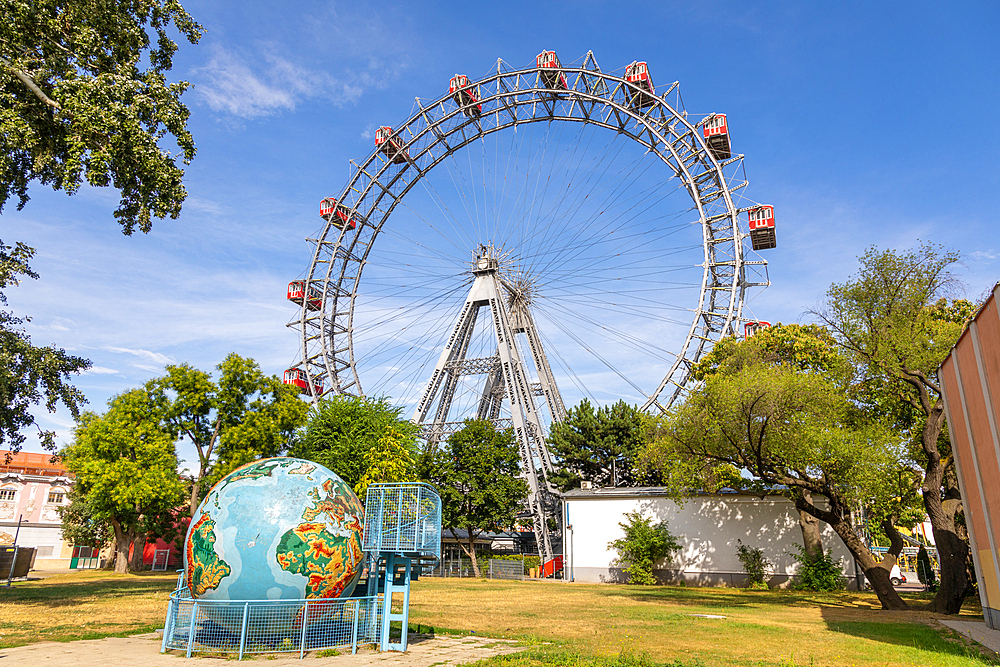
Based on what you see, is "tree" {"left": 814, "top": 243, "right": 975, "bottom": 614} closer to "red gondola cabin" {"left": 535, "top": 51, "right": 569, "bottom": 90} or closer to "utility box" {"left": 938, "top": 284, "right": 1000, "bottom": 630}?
"utility box" {"left": 938, "top": 284, "right": 1000, "bottom": 630}

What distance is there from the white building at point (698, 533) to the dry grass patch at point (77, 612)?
21.2 metres

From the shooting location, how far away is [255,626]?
10852 mm

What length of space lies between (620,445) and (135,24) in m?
36.9

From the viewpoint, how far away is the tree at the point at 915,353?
19516 millimetres

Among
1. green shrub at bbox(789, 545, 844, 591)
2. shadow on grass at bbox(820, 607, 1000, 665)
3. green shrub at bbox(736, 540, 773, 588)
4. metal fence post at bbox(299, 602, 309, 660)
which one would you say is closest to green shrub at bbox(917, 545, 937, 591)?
green shrub at bbox(789, 545, 844, 591)

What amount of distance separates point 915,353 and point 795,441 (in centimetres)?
431

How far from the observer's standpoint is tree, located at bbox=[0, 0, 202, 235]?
510 inches

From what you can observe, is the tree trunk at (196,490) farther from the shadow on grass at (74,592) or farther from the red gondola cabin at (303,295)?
the red gondola cabin at (303,295)

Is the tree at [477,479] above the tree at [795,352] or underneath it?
underneath

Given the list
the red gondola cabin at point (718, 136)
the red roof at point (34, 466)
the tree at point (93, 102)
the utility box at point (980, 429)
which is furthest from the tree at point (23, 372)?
the red roof at point (34, 466)

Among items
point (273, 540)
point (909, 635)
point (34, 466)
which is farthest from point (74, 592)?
point (34, 466)

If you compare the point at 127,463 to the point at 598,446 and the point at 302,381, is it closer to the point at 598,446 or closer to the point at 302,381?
the point at 302,381

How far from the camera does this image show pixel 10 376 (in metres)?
18.9

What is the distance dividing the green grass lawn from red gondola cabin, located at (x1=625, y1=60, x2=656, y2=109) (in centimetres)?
2911
